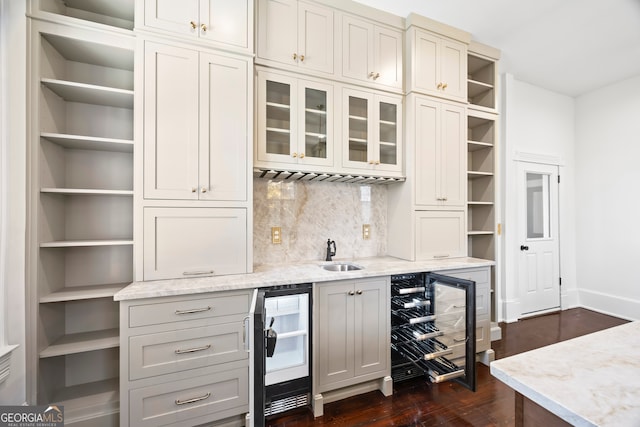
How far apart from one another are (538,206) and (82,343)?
5303 millimetres

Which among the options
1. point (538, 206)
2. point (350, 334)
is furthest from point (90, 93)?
point (538, 206)

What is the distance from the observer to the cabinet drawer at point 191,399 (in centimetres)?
156

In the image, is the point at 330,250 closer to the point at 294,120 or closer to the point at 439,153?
the point at 294,120

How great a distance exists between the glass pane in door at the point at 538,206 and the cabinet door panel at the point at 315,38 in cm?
343

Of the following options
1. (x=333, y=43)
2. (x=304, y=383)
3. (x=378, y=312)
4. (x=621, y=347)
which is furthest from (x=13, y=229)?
(x=621, y=347)

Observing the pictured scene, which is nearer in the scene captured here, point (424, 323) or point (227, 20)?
point (227, 20)

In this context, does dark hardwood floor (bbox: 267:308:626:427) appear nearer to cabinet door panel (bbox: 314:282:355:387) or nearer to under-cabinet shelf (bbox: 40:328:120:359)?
cabinet door panel (bbox: 314:282:355:387)

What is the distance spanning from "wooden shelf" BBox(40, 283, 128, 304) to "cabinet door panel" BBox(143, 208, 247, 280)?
278 millimetres

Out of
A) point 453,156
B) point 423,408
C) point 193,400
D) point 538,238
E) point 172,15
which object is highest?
point 172,15

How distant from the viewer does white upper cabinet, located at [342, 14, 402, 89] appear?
7.80 feet

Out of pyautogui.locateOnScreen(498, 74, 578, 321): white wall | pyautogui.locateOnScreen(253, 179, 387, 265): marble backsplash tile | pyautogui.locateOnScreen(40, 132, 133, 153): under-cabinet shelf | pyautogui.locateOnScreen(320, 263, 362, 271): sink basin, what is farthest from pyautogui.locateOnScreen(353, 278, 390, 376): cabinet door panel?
pyautogui.locateOnScreen(498, 74, 578, 321): white wall

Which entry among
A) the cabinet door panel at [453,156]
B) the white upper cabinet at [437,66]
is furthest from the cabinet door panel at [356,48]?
the cabinet door panel at [453,156]

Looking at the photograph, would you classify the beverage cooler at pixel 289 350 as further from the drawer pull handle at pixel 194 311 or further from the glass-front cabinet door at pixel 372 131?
the glass-front cabinet door at pixel 372 131

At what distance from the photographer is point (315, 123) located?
90.5 inches
